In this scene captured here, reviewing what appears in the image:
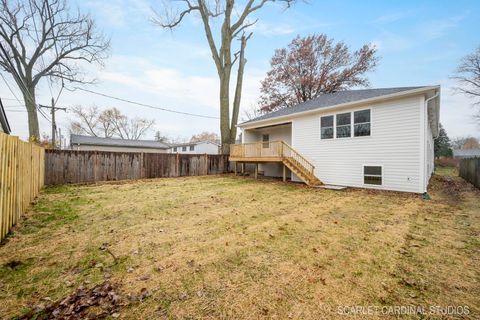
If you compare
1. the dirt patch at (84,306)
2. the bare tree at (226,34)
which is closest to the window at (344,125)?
the bare tree at (226,34)

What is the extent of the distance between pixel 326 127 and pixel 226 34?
470 inches

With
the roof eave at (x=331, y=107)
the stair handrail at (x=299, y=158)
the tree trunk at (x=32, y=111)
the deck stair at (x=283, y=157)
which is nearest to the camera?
the roof eave at (x=331, y=107)

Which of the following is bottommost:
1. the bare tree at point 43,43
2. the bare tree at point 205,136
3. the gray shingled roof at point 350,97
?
the gray shingled roof at point 350,97

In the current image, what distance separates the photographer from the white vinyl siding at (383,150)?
7988 millimetres

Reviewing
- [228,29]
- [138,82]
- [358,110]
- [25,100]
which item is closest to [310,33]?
[228,29]

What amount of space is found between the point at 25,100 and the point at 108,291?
24.7 metres

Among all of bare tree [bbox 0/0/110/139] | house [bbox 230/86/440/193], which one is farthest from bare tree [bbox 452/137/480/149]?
bare tree [bbox 0/0/110/139]

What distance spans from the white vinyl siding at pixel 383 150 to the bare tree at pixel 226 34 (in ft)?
25.6

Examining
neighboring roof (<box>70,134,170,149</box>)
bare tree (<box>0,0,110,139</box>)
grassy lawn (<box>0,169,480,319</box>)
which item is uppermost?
bare tree (<box>0,0,110,139</box>)

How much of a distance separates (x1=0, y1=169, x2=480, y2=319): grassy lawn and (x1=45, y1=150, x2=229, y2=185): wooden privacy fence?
20.0 ft

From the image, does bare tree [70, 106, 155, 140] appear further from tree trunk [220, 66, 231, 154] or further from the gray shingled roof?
the gray shingled roof

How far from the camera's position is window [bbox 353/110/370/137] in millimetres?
9227

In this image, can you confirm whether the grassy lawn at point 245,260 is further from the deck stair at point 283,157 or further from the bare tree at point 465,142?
the bare tree at point 465,142

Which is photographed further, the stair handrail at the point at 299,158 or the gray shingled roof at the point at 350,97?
the stair handrail at the point at 299,158
